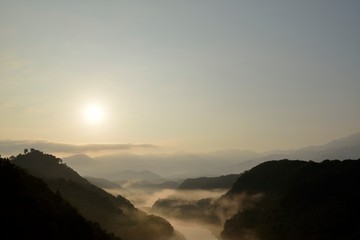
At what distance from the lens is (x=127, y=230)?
17500 cm

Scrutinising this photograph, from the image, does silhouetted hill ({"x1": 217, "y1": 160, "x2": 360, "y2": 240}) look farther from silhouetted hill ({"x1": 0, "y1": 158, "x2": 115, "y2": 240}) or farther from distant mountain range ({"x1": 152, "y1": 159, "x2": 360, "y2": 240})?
silhouetted hill ({"x1": 0, "y1": 158, "x2": 115, "y2": 240})

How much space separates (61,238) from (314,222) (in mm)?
115106

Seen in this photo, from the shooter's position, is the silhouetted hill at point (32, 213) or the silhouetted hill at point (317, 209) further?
the silhouetted hill at point (317, 209)

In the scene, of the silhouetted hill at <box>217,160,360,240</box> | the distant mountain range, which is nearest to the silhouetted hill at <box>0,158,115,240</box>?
the silhouetted hill at <box>217,160,360,240</box>

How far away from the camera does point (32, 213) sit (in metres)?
66.8

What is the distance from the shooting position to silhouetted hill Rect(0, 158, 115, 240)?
59056 millimetres

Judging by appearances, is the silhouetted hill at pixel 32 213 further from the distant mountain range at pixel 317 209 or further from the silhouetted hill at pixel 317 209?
the distant mountain range at pixel 317 209

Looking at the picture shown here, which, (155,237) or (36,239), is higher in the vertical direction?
(36,239)

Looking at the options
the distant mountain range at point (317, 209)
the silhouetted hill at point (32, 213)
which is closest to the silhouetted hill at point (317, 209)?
the distant mountain range at point (317, 209)

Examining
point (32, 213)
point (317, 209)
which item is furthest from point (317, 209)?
point (32, 213)

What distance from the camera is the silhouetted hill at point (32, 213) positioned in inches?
2325

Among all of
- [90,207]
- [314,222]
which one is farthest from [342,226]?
[90,207]

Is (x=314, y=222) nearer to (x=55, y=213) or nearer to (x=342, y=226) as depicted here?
(x=342, y=226)

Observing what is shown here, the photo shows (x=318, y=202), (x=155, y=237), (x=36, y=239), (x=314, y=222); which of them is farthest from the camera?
(x=155, y=237)
